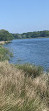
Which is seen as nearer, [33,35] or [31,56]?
[31,56]

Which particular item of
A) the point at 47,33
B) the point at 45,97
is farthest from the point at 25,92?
the point at 47,33

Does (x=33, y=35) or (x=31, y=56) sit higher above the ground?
(x=31, y=56)

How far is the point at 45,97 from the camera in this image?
5.75 meters

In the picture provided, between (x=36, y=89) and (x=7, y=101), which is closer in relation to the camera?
(x=7, y=101)

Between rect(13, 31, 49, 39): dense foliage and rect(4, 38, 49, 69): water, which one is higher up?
rect(4, 38, 49, 69): water

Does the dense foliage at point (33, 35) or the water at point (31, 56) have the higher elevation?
the water at point (31, 56)

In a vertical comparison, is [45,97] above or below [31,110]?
below

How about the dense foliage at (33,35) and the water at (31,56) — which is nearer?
the water at (31,56)

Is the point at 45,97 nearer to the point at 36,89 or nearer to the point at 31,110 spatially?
the point at 36,89

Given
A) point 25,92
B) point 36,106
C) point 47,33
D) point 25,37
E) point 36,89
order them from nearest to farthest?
point 36,106 < point 25,92 < point 36,89 < point 47,33 < point 25,37

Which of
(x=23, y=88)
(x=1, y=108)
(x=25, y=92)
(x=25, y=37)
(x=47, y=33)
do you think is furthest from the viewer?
(x=25, y=37)

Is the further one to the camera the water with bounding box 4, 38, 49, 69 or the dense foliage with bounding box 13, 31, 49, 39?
the dense foliage with bounding box 13, 31, 49, 39

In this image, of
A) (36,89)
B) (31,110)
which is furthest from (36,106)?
(36,89)

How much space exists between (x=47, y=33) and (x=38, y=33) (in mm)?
7679
